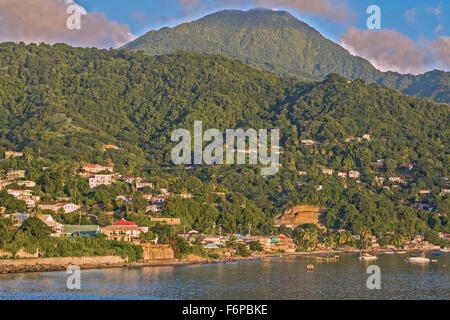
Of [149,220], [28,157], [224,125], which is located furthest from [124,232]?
[224,125]

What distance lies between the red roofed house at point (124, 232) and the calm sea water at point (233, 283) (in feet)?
24.9

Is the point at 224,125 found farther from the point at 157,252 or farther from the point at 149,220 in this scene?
the point at 157,252

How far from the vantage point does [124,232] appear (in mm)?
75562

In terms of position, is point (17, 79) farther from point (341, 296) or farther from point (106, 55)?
point (341, 296)

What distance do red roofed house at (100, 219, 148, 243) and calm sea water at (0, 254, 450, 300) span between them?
760 centimetres

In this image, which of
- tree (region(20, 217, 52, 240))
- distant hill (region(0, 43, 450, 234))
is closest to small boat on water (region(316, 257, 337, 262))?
distant hill (region(0, 43, 450, 234))

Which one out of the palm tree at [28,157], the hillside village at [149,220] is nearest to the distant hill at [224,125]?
the palm tree at [28,157]

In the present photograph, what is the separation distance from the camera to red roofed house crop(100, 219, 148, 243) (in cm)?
7500

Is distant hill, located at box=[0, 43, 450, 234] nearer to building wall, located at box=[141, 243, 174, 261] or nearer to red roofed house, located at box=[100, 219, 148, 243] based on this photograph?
red roofed house, located at box=[100, 219, 148, 243]

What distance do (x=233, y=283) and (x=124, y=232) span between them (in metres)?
20.1

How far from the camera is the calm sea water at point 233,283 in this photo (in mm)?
51594

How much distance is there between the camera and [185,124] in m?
159

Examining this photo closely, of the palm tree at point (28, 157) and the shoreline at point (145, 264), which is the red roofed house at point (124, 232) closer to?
the shoreline at point (145, 264)

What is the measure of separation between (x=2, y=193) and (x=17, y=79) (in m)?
86.7
